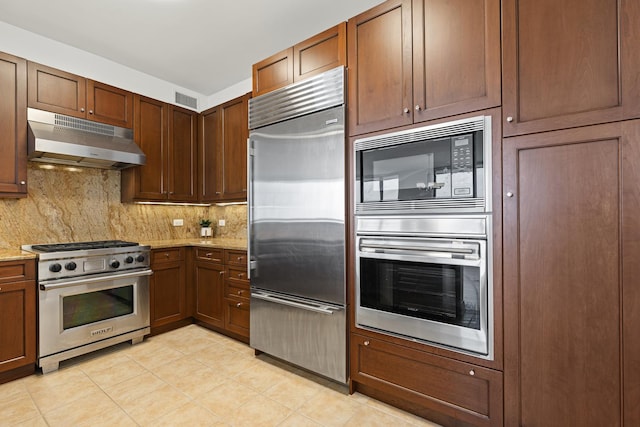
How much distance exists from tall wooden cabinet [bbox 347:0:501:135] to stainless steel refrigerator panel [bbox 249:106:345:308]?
0.86 feet

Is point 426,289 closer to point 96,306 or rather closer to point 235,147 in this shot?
point 235,147

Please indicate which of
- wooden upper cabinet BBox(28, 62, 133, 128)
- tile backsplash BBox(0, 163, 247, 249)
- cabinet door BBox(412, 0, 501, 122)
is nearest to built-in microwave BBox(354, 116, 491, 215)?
cabinet door BBox(412, 0, 501, 122)

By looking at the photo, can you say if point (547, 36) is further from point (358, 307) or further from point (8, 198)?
point (8, 198)

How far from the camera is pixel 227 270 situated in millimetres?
3145

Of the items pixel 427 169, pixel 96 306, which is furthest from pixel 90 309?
pixel 427 169

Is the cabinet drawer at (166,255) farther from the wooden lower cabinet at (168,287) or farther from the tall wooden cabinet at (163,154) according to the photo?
the tall wooden cabinet at (163,154)

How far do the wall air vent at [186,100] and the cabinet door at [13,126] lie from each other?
151cm

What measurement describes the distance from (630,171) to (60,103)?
13.1ft

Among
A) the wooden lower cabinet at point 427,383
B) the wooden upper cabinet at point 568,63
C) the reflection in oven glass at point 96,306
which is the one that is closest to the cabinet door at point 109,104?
the reflection in oven glass at point 96,306

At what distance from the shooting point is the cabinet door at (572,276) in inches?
53.3

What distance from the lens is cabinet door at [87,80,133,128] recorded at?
308cm

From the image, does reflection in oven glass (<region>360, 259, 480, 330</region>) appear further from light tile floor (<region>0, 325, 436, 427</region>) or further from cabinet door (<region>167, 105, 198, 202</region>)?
cabinet door (<region>167, 105, 198, 202</region>)

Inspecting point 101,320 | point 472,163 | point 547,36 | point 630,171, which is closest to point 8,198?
point 101,320

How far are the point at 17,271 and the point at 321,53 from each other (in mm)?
2736
